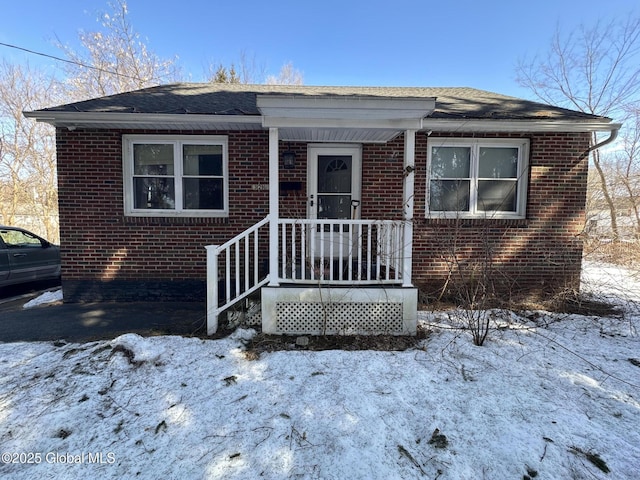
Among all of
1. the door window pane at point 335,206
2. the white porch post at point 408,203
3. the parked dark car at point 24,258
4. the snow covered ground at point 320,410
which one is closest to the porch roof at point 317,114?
the white porch post at point 408,203

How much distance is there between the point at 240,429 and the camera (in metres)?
2.35

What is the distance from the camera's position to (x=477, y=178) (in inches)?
218

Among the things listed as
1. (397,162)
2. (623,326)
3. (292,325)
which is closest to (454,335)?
(292,325)

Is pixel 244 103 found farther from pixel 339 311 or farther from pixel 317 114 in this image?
pixel 339 311

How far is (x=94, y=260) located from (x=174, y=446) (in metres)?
4.44

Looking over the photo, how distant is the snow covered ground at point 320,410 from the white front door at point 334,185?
2520 mm

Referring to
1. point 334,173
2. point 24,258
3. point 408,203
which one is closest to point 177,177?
point 334,173

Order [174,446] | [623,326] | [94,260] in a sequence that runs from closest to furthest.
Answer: [174,446] < [623,326] < [94,260]

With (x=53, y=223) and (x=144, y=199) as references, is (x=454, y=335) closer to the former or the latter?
(x=144, y=199)

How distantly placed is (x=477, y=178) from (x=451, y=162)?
53 cm

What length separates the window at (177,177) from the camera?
5.42 m

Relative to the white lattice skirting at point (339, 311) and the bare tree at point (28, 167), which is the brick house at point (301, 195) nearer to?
the white lattice skirting at point (339, 311)

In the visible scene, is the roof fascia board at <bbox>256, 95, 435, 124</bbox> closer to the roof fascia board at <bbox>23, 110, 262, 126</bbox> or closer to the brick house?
the roof fascia board at <bbox>23, 110, 262, 126</bbox>

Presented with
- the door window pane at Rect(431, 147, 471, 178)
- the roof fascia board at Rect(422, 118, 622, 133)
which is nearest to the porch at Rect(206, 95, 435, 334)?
the roof fascia board at Rect(422, 118, 622, 133)
